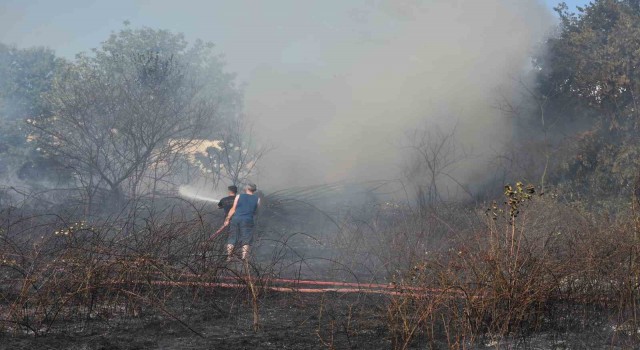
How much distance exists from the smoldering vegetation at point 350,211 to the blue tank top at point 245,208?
34.4 inches

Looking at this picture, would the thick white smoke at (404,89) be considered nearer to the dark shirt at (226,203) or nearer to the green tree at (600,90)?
the green tree at (600,90)

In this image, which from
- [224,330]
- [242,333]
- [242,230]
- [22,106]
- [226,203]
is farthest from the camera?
[22,106]

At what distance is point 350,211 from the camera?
13531 millimetres

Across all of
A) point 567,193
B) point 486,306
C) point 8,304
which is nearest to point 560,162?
point 567,193

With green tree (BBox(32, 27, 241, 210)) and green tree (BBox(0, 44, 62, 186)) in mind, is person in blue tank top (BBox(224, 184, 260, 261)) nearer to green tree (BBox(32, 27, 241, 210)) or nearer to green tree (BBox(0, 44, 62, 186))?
green tree (BBox(32, 27, 241, 210))

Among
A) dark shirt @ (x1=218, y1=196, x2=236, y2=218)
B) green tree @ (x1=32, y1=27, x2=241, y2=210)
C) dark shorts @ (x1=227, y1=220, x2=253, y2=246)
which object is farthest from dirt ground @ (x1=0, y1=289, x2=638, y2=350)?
green tree @ (x1=32, y1=27, x2=241, y2=210)

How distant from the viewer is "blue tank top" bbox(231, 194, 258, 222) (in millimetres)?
9500

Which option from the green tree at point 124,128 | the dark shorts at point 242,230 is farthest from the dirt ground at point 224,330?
the green tree at point 124,128

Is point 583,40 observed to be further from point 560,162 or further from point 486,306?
point 486,306

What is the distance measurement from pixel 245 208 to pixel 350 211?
4322 mm

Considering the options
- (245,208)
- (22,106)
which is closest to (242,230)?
(245,208)

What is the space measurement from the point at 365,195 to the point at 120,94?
19.1 feet

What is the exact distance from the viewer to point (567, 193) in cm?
1389

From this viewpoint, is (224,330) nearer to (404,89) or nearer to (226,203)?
(226,203)
